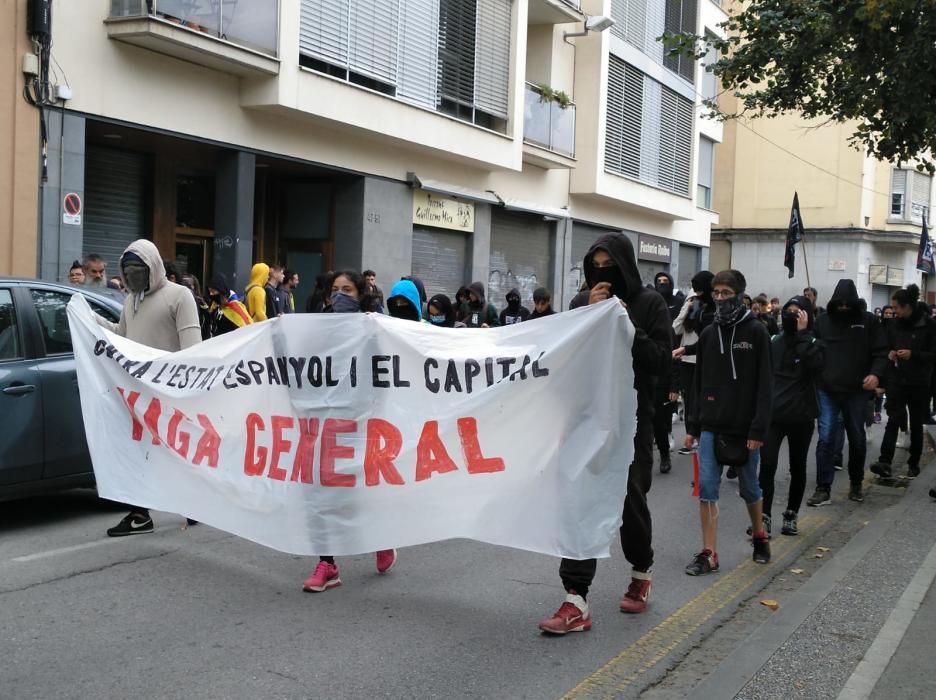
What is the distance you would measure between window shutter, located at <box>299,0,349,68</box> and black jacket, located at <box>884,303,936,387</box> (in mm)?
9691

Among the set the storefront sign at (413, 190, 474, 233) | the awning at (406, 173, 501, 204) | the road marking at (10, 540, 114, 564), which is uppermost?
the awning at (406, 173, 501, 204)

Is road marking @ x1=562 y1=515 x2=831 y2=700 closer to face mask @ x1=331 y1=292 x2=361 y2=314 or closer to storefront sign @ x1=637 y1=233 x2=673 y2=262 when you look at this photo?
face mask @ x1=331 y1=292 x2=361 y2=314

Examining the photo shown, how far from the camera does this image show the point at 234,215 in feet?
51.1

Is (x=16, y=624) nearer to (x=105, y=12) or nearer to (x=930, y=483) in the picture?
(x=930, y=483)

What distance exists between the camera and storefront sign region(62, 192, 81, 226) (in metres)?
12.9

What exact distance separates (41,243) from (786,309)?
940cm

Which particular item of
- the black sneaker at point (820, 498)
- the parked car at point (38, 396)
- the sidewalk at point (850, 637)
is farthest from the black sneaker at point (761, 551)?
the parked car at point (38, 396)

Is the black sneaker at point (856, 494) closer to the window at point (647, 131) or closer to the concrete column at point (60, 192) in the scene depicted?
the concrete column at point (60, 192)

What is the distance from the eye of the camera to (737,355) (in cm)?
629

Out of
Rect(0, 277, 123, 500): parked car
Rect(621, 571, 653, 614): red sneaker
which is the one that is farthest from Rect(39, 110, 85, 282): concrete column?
Rect(621, 571, 653, 614): red sneaker

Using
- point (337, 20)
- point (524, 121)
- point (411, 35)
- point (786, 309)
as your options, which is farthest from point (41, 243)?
point (524, 121)

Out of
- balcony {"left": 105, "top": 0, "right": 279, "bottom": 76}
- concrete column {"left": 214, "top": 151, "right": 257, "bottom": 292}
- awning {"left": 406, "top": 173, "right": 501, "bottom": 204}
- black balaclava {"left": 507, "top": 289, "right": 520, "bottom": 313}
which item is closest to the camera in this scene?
balcony {"left": 105, "top": 0, "right": 279, "bottom": 76}

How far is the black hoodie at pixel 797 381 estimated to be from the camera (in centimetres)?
743

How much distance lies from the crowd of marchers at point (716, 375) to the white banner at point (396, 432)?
0.77 feet
